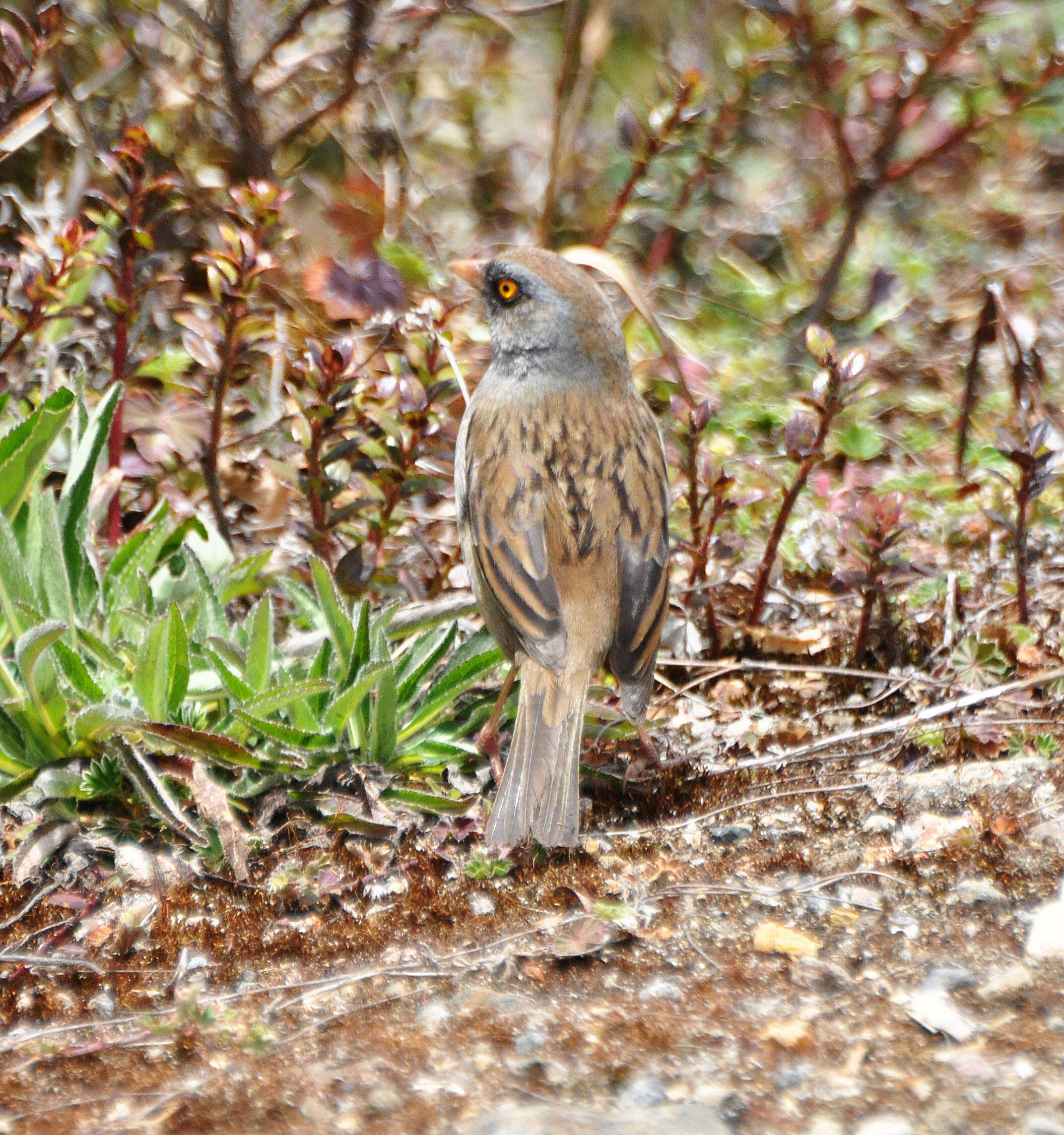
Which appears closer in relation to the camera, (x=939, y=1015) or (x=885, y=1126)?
(x=885, y=1126)

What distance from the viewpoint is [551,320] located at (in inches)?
167

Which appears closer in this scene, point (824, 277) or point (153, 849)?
point (153, 849)

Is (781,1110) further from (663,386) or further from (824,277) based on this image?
(824,277)

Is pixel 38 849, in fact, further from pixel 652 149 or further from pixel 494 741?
pixel 652 149

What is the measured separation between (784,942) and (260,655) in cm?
162

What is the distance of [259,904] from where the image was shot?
337 centimetres

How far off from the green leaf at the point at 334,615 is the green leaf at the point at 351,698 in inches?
5.3

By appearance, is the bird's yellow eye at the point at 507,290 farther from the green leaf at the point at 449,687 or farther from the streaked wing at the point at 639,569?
the green leaf at the point at 449,687

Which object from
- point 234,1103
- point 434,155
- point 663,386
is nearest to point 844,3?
point 663,386

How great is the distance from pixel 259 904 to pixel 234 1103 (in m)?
0.77

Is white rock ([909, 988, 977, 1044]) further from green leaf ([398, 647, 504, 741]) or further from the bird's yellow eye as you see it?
the bird's yellow eye

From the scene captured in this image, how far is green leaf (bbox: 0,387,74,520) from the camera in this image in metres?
4.03

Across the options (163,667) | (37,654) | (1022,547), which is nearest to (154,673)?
(163,667)

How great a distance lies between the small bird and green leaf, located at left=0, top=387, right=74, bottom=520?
4.05 ft
